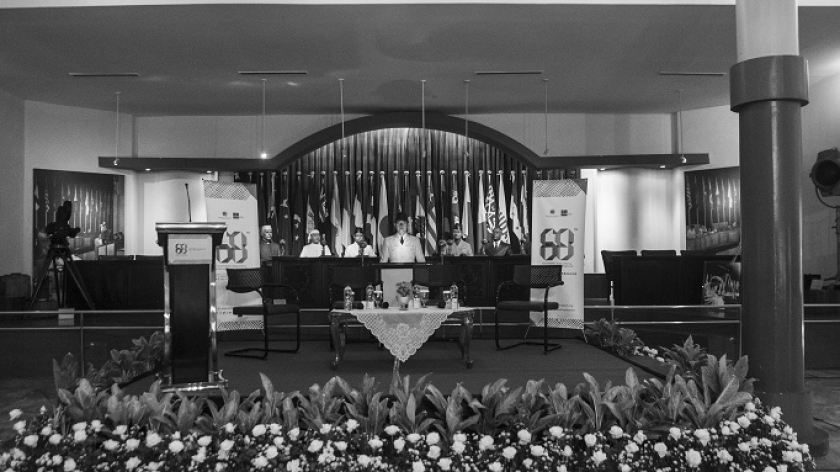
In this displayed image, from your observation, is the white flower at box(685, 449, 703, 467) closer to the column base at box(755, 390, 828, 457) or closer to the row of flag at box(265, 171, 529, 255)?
the column base at box(755, 390, 828, 457)

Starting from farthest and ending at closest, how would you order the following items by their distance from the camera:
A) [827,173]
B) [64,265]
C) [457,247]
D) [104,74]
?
[457,247], [104,74], [827,173], [64,265]

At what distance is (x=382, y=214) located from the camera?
12.4 m

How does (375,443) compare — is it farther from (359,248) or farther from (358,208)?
(358,208)

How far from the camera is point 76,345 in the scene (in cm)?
687

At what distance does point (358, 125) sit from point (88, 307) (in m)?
5.08

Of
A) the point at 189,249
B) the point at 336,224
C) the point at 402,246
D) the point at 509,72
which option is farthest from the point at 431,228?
the point at 189,249

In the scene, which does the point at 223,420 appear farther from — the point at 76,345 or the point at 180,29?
the point at 180,29

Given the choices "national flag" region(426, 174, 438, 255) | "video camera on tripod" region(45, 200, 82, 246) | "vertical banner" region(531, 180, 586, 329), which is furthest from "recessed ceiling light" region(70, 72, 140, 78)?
"vertical banner" region(531, 180, 586, 329)

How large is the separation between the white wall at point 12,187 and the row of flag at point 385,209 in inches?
149

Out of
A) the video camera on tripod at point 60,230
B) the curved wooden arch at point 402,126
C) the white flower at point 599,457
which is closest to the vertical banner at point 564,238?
the white flower at point 599,457

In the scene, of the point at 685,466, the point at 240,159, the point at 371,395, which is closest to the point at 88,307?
the point at 240,159

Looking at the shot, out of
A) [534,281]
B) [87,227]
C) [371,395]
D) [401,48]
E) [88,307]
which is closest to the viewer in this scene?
[371,395]

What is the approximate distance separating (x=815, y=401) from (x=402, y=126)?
7.71m

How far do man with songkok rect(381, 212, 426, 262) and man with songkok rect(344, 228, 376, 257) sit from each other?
0.37 meters
